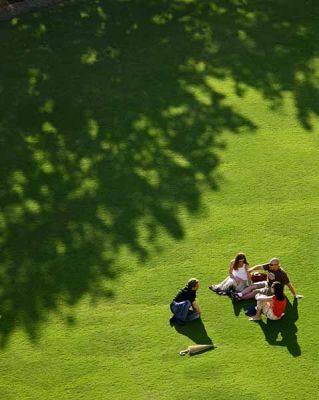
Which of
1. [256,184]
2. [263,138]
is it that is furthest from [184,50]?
[256,184]

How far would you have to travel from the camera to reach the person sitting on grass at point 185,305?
1255 cm

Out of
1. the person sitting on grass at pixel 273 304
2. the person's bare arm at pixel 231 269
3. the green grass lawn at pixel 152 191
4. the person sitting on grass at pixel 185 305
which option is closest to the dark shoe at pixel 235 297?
the green grass lawn at pixel 152 191

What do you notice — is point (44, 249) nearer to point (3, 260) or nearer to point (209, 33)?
point (3, 260)

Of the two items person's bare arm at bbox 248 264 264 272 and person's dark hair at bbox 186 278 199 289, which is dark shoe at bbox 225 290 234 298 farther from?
person's dark hair at bbox 186 278 199 289

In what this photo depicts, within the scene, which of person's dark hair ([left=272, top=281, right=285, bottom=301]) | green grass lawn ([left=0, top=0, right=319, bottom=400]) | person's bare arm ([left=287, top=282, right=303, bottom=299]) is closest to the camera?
green grass lawn ([left=0, top=0, right=319, bottom=400])

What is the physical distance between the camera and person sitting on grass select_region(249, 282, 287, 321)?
12289 millimetres

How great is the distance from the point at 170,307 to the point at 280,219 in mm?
3086

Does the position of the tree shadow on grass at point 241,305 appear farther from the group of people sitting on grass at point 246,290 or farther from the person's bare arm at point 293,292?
the person's bare arm at point 293,292

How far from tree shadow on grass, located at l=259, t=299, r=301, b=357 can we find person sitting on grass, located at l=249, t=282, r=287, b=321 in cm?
13

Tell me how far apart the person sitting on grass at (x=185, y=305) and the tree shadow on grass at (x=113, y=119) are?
1466 mm

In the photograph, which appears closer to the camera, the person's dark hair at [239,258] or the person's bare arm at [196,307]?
the person's bare arm at [196,307]

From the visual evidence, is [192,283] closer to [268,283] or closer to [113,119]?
[268,283]

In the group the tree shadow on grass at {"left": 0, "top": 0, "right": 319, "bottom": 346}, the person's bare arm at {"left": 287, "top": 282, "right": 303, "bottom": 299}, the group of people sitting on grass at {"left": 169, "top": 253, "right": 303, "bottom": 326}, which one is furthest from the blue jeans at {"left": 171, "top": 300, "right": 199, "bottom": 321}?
the person's bare arm at {"left": 287, "top": 282, "right": 303, "bottom": 299}

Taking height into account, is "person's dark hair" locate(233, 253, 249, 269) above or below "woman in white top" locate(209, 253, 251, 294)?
above
